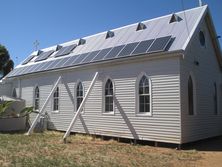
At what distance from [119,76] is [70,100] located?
4.81 m

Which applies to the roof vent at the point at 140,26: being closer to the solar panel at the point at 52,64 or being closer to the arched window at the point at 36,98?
the solar panel at the point at 52,64

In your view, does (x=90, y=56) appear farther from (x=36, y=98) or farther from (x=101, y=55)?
(x=36, y=98)

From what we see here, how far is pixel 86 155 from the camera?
40.4ft

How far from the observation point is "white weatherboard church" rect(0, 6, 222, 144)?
1471cm

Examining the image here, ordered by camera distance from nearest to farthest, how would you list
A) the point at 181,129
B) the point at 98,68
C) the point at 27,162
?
the point at 27,162 < the point at 181,129 < the point at 98,68

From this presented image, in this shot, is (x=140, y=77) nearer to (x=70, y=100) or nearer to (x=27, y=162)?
(x=70, y=100)

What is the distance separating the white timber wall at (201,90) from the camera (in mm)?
14820

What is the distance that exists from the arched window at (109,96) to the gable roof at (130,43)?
4.79ft

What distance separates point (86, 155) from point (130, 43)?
25.3 feet

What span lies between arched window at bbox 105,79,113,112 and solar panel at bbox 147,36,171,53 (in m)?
3.48

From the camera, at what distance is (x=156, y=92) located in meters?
15.1

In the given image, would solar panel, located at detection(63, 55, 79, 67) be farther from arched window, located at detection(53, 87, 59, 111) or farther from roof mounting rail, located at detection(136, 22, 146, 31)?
roof mounting rail, located at detection(136, 22, 146, 31)

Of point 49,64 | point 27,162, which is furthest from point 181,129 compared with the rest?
point 49,64

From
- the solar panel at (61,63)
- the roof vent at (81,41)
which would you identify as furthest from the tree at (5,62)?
the solar panel at (61,63)
